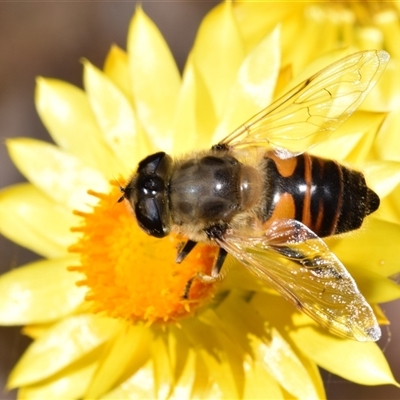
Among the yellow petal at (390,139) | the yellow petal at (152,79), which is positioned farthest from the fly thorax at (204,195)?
the yellow petal at (390,139)

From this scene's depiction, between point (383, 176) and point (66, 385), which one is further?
point (66, 385)

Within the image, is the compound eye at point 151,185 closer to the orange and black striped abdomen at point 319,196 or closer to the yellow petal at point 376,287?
the orange and black striped abdomen at point 319,196

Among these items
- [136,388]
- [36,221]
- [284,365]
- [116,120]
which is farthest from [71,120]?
[284,365]

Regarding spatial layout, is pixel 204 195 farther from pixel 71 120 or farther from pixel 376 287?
pixel 71 120

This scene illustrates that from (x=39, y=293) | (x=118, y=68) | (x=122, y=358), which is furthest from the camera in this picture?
(x=118, y=68)

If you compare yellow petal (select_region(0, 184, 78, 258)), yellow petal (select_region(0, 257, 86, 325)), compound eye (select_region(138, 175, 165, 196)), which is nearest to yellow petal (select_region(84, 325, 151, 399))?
yellow petal (select_region(0, 257, 86, 325))

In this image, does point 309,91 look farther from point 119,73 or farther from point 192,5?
point 192,5

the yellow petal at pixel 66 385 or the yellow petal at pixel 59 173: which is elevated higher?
the yellow petal at pixel 59 173
